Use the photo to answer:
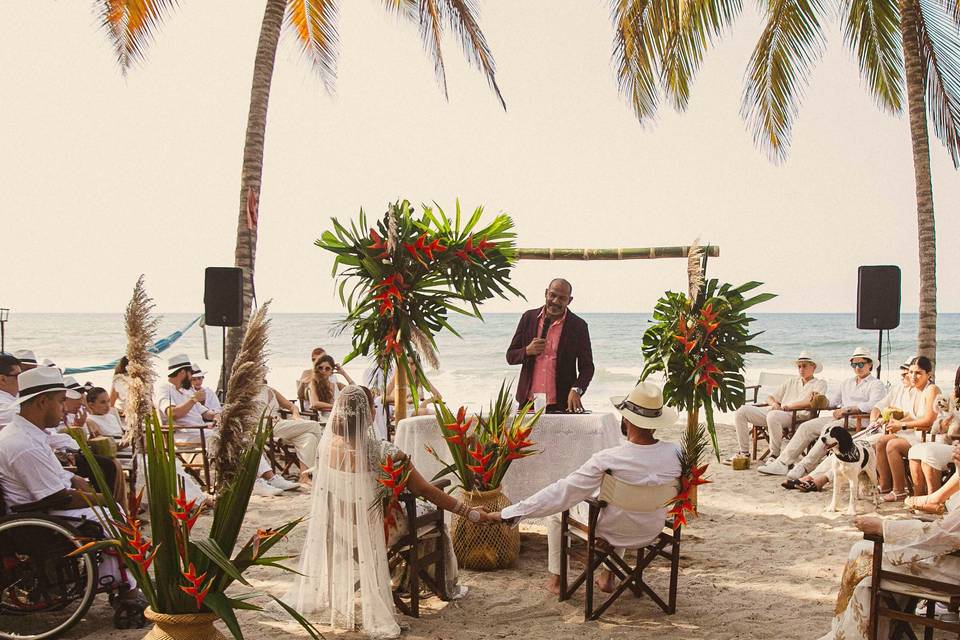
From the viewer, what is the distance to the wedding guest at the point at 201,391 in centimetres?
818

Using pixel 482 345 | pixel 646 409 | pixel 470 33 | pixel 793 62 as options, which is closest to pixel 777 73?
pixel 793 62

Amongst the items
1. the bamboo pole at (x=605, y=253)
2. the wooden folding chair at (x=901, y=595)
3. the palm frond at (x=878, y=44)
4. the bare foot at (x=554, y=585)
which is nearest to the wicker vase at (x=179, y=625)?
the bare foot at (x=554, y=585)

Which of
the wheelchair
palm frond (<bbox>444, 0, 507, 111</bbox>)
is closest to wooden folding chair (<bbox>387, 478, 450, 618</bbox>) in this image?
the wheelchair

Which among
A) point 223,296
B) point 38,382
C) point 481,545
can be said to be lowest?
point 481,545

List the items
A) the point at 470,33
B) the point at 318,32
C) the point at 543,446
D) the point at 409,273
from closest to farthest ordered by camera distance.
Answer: the point at 409,273
the point at 543,446
the point at 470,33
the point at 318,32

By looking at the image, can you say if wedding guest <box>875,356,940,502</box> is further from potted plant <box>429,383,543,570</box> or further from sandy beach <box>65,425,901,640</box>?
potted plant <box>429,383,543,570</box>

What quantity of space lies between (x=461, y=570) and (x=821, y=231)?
124 ft

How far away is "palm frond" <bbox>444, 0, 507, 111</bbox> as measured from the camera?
1077 centimetres

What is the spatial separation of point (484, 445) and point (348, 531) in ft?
3.87

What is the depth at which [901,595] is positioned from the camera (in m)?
3.68

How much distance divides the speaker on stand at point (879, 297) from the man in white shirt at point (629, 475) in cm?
602

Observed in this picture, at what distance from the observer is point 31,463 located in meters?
4.13

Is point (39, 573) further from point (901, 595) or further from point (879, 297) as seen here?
point (879, 297)

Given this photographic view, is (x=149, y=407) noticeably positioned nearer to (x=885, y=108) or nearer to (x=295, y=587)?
(x=295, y=587)
